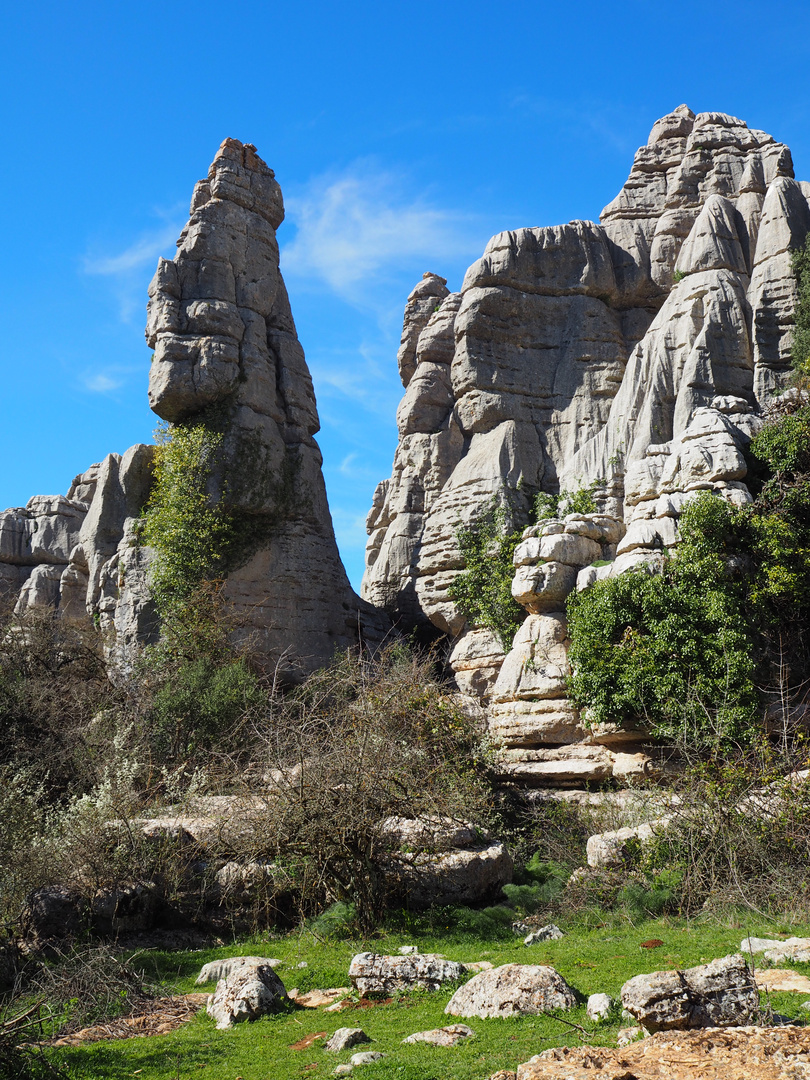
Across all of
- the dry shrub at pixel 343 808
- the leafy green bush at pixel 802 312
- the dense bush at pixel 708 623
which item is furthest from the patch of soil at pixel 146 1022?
the leafy green bush at pixel 802 312

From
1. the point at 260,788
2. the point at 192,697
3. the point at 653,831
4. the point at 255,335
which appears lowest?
the point at 653,831

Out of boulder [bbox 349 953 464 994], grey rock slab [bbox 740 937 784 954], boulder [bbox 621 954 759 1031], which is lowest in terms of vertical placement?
boulder [bbox 349 953 464 994]

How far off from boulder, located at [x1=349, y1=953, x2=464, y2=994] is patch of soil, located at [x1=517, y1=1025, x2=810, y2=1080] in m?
4.33

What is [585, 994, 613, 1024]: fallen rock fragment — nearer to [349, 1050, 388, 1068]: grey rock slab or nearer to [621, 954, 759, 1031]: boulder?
[621, 954, 759, 1031]: boulder

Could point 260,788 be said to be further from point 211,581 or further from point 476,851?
point 211,581

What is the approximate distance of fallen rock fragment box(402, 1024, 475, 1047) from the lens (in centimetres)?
784

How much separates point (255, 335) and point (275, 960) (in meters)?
23.6

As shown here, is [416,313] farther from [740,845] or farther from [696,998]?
[696,998]

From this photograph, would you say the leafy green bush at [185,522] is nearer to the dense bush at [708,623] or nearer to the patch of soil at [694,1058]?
the dense bush at [708,623]

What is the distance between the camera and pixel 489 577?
92.5ft

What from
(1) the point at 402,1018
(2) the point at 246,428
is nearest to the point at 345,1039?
(1) the point at 402,1018

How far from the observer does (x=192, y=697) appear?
22.8 m

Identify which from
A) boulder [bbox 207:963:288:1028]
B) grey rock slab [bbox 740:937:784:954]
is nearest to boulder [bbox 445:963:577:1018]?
boulder [bbox 207:963:288:1028]

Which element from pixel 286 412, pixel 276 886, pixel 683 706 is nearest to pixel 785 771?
pixel 683 706
